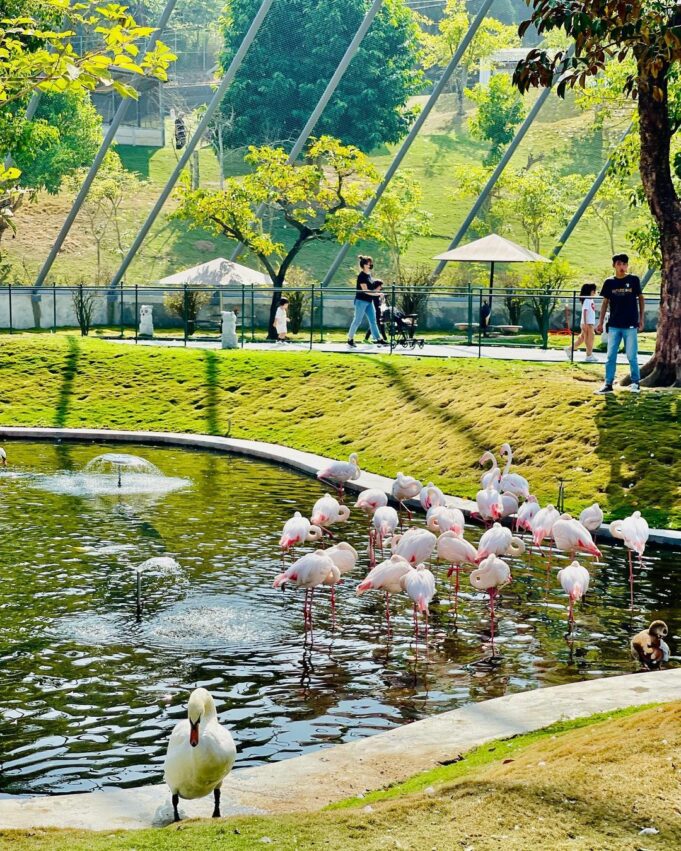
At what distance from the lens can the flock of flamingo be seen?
38.2 feet

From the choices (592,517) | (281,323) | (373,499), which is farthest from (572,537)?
(281,323)

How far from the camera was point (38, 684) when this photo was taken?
10.3 meters

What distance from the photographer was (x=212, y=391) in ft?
94.3

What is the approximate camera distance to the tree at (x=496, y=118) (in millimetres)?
65125

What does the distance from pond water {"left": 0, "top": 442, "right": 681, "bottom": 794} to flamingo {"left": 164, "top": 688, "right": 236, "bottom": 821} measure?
131 centimetres

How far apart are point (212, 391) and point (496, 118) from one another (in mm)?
42692

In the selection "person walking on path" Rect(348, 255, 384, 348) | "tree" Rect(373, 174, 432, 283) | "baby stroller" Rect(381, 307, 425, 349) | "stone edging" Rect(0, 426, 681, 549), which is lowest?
"stone edging" Rect(0, 426, 681, 549)

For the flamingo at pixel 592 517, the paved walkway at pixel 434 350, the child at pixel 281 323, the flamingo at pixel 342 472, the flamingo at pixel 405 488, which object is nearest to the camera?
the flamingo at pixel 592 517

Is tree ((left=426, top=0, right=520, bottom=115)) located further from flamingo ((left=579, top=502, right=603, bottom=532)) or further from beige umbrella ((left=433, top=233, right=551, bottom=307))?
flamingo ((left=579, top=502, right=603, bottom=532))

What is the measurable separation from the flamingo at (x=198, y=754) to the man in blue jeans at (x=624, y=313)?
577 inches

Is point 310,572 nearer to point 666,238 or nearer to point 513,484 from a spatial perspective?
point 513,484

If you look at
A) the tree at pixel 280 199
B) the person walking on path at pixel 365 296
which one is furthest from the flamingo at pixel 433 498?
the tree at pixel 280 199

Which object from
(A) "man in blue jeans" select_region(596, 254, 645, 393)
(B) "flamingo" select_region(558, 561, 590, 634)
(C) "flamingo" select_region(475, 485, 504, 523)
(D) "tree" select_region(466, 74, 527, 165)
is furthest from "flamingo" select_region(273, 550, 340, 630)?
(D) "tree" select_region(466, 74, 527, 165)

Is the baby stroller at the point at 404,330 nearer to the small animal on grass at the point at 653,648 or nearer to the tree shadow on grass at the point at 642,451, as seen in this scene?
the tree shadow on grass at the point at 642,451
